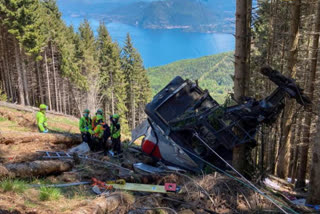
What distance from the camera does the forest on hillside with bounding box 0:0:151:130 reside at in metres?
29.5

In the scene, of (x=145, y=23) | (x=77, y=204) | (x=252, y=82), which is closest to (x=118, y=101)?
(x=252, y=82)

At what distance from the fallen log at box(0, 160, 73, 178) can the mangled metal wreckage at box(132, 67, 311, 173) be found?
297cm

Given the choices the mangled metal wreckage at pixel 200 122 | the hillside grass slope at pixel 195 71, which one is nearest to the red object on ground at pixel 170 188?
the mangled metal wreckage at pixel 200 122

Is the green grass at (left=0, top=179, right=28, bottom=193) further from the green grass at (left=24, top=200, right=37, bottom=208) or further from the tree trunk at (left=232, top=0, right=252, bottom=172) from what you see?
the tree trunk at (left=232, top=0, right=252, bottom=172)

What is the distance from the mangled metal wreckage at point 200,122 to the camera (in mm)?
6410

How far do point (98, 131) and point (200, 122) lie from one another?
3987 mm

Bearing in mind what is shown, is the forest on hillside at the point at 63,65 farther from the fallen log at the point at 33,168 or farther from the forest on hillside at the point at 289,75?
the fallen log at the point at 33,168

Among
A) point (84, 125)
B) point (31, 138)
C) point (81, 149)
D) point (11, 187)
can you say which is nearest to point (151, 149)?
point (81, 149)

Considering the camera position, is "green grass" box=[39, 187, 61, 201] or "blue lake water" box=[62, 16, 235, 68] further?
"blue lake water" box=[62, 16, 235, 68]

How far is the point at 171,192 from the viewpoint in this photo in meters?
→ 5.75

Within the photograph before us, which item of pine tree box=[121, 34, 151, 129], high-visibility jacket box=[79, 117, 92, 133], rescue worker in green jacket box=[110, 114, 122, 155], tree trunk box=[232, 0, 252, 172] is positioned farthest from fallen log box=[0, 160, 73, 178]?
pine tree box=[121, 34, 151, 129]

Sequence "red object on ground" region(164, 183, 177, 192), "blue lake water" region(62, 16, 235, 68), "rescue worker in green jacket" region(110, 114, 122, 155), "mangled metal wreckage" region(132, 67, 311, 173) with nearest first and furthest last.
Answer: "red object on ground" region(164, 183, 177, 192) → "mangled metal wreckage" region(132, 67, 311, 173) → "rescue worker in green jacket" region(110, 114, 122, 155) → "blue lake water" region(62, 16, 235, 68)

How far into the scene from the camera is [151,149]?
29.6ft

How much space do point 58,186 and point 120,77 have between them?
36.0 metres
